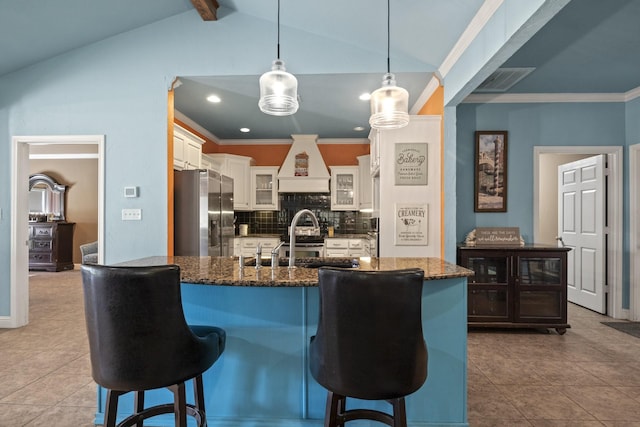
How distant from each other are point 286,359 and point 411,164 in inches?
94.8

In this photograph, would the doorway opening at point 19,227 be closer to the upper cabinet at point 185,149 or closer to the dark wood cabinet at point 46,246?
the upper cabinet at point 185,149

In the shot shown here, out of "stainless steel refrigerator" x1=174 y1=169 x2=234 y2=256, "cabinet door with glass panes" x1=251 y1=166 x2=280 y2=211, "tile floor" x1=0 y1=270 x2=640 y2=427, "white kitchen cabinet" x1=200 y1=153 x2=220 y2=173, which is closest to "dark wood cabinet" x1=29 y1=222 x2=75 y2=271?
"tile floor" x1=0 y1=270 x2=640 y2=427

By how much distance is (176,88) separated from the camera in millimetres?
3797

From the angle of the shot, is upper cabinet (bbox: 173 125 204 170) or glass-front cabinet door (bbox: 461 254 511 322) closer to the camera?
glass-front cabinet door (bbox: 461 254 511 322)

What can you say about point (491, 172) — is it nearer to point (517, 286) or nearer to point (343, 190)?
point (517, 286)

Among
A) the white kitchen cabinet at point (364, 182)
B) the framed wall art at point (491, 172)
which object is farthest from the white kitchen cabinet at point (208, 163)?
the framed wall art at point (491, 172)

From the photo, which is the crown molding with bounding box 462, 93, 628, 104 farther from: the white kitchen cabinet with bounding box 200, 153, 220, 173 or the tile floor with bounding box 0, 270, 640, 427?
the white kitchen cabinet with bounding box 200, 153, 220, 173

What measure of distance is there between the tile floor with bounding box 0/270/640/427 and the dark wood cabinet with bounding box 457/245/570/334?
18cm

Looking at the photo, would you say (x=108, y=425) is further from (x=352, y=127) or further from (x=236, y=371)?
(x=352, y=127)

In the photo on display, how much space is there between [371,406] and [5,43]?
416cm

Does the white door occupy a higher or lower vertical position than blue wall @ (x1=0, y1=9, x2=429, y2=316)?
lower

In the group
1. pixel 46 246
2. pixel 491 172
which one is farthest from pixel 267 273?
pixel 46 246

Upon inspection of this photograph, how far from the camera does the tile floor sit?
2146mm

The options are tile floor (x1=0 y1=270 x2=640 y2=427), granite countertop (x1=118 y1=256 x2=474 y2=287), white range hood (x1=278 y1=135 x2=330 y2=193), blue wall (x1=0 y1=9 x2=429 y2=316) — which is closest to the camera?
Result: granite countertop (x1=118 y1=256 x2=474 y2=287)
